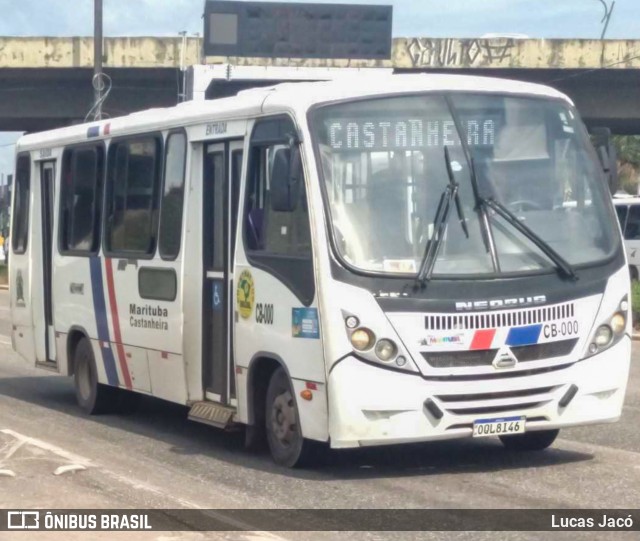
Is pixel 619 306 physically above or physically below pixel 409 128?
below

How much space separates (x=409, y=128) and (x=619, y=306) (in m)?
1.93

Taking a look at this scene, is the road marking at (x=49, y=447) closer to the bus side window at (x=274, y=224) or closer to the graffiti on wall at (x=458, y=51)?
the bus side window at (x=274, y=224)

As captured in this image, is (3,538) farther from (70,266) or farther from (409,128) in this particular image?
(70,266)

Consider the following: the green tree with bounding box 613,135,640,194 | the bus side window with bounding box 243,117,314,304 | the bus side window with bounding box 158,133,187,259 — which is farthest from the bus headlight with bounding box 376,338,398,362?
the green tree with bounding box 613,135,640,194

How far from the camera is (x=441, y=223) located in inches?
364

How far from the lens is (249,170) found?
10.3m

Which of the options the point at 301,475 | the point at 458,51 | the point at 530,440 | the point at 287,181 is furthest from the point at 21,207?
the point at 458,51

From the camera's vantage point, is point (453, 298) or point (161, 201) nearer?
point (453, 298)

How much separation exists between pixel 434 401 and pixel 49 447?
376 centimetres

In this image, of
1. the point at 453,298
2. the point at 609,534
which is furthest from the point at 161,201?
the point at 609,534

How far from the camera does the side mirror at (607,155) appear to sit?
10.2m

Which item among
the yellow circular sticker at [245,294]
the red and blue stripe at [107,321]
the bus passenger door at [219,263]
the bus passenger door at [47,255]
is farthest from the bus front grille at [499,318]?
the bus passenger door at [47,255]

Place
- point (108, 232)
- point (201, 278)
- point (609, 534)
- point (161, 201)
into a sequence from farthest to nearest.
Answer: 1. point (108, 232)
2. point (161, 201)
3. point (201, 278)
4. point (609, 534)

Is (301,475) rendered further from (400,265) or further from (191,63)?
(191,63)
